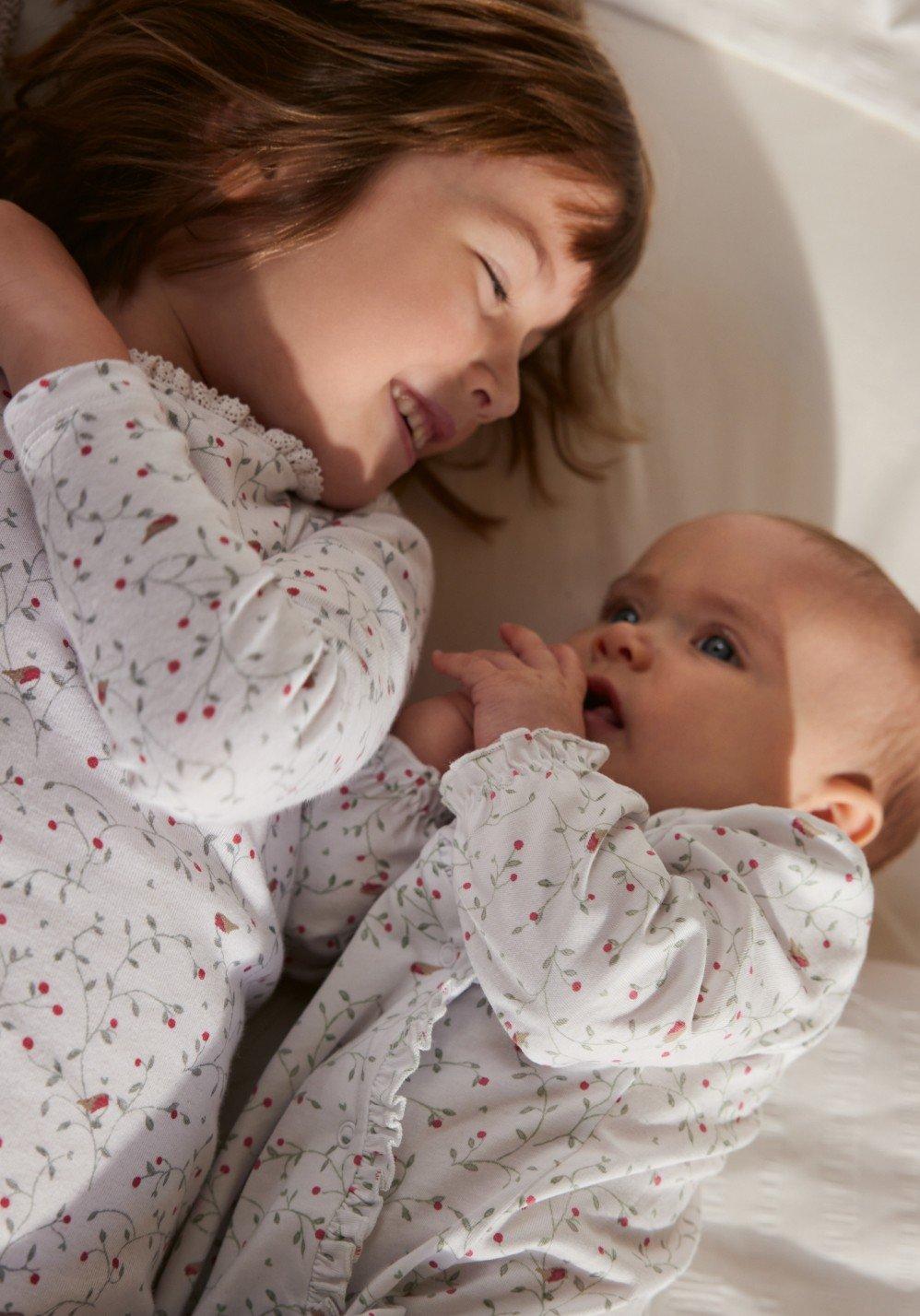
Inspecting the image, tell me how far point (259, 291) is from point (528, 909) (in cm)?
68

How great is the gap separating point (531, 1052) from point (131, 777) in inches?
16.0

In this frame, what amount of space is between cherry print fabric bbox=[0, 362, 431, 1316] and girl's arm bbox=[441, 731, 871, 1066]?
5.6 inches

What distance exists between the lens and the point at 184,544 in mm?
882

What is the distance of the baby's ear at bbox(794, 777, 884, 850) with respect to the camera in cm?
126

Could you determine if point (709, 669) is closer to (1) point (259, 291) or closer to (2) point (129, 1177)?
(1) point (259, 291)

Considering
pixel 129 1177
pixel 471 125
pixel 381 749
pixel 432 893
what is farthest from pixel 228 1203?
pixel 471 125

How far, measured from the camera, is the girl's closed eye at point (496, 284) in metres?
1.25

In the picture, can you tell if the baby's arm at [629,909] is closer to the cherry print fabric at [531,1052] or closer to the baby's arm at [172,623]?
the cherry print fabric at [531,1052]

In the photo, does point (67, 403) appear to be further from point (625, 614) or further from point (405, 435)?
point (625, 614)

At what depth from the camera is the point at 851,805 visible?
1.27m

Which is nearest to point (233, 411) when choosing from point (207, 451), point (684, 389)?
point (207, 451)

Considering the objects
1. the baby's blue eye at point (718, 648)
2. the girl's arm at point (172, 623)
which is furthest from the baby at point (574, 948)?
the girl's arm at point (172, 623)

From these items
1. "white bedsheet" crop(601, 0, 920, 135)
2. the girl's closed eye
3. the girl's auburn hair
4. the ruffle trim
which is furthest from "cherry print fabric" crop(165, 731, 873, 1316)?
"white bedsheet" crop(601, 0, 920, 135)

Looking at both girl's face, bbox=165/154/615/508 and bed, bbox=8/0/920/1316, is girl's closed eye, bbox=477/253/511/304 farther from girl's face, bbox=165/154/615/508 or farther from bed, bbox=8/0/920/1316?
bed, bbox=8/0/920/1316
